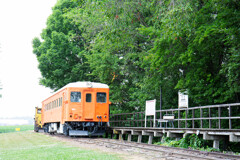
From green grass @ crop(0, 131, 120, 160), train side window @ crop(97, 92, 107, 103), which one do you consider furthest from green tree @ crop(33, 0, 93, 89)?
green grass @ crop(0, 131, 120, 160)

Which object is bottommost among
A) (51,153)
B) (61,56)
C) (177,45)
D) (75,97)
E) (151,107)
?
(51,153)

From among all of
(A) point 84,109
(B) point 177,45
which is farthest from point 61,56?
(B) point 177,45

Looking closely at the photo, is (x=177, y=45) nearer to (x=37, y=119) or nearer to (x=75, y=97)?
(x=75, y=97)

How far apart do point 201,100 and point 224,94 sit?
1.53 metres

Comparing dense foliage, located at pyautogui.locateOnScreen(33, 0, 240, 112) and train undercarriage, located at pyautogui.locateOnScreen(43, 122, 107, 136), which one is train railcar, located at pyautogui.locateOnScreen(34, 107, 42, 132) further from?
train undercarriage, located at pyautogui.locateOnScreen(43, 122, 107, 136)

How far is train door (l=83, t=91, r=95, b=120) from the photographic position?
66.3 ft

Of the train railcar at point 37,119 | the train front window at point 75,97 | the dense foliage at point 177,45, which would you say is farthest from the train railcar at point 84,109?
the train railcar at point 37,119

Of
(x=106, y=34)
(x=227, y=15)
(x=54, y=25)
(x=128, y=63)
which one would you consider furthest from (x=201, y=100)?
(x=54, y=25)

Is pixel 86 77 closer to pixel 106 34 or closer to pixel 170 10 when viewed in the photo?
pixel 106 34

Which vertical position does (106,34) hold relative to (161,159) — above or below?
above

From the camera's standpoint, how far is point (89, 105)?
20359 millimetres

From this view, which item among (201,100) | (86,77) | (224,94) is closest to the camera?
(224,94)

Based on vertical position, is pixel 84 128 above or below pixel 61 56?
below

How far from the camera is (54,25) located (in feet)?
111
